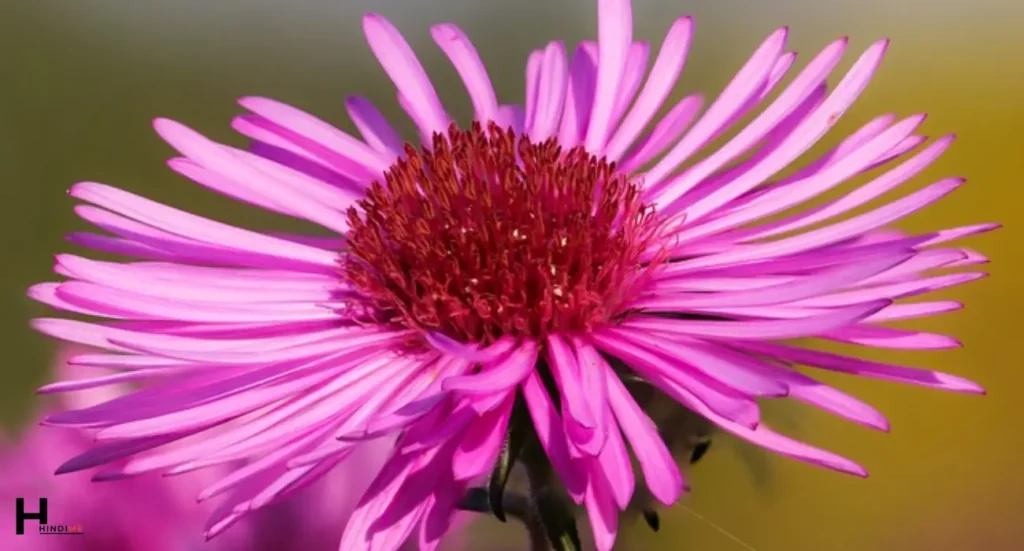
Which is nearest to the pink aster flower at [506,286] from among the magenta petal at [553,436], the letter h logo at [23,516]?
the magenta petal at [553,436]

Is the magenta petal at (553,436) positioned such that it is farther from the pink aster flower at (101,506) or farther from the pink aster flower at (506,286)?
the pink aster flower at (101,506)

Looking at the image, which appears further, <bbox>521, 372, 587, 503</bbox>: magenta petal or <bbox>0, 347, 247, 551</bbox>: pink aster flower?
<bbox>0, 347, 247, 551</bbox>: pink aster flower

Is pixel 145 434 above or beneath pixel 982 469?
above

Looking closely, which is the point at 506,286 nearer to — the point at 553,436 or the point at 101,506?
the point at 553,436

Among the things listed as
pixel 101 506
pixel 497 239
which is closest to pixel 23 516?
pixel 101 506

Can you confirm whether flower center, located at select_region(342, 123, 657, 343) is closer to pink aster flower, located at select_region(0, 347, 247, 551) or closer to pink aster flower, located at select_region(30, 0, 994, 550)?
pink aster flower, located at select_region(30, 0, 994, 550)

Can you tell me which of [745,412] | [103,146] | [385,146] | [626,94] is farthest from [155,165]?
[745,412]

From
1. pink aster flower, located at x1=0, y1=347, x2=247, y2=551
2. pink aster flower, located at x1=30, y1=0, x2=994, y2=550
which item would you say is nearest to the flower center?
pink aster flower, located at x1=30, y1=0, x2=994, y2=550

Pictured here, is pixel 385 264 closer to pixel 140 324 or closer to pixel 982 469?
pixel 140 324
